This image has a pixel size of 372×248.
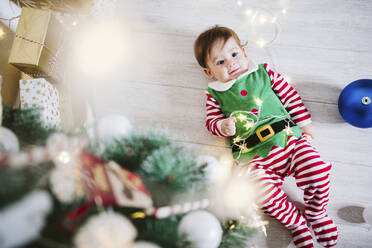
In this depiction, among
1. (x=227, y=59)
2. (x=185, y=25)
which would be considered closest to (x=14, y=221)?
(x=227, y=59)

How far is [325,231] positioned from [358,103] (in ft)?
1.62

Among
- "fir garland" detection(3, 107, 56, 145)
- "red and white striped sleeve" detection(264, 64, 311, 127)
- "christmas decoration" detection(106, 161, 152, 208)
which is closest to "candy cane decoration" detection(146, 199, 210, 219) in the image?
"christmas decoration" detection(106, 161, 152, 208)

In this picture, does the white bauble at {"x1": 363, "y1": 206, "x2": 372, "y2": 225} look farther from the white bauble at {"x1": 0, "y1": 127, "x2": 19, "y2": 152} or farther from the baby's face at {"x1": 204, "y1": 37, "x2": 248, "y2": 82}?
the white bauble at {"x1": 0, "y1": 127, "x2": 19, "y2": 152}

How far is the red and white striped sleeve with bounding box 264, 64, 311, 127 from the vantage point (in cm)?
100

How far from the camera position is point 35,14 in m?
0.94

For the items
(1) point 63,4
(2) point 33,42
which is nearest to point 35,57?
(2) point 33,42

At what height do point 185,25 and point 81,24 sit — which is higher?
point 185,25

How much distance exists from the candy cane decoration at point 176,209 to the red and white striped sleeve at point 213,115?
46 centimetres

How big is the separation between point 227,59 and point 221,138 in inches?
13.3

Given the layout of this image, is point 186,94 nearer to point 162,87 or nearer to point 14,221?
point 162,87

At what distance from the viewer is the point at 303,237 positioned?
3.09 feet

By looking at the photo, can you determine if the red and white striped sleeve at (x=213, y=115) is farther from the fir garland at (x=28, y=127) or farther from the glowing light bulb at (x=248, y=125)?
the fir garland at (x=28, y=127)

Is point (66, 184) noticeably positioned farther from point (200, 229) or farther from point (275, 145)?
point (275, 145)

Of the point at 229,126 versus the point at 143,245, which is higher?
the point at 229,126
